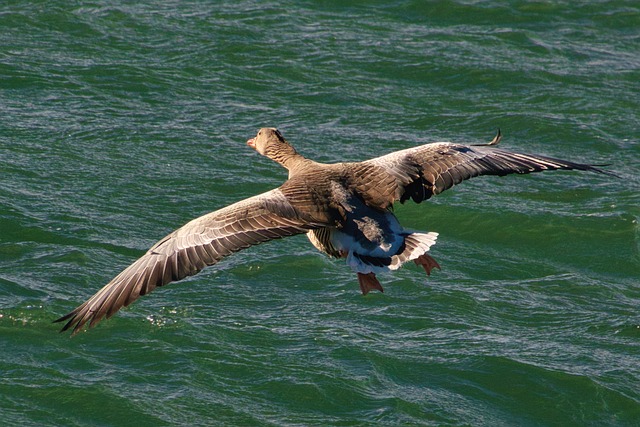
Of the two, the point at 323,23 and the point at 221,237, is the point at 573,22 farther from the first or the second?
the point at 221,237

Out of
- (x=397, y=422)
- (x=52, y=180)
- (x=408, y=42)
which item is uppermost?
(x=408, y=42)

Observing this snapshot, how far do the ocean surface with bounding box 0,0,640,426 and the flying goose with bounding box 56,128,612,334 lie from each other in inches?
38.2

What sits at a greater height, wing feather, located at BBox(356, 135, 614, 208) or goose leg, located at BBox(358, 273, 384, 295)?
wing feather, located at BBox(356, 135, 614, 208)

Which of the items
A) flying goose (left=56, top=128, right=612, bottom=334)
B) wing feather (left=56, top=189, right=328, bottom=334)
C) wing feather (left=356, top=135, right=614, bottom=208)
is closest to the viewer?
wing feather (left=56, top=189, right=328, bottom=334)

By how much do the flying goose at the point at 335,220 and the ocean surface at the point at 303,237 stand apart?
970 mm

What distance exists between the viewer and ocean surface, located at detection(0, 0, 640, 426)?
9.88 meters

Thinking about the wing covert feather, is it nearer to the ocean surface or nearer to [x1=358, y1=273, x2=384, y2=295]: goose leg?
[x1=358, y1=273, x2=384, y2=295]: goose leg

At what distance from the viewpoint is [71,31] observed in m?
16.0

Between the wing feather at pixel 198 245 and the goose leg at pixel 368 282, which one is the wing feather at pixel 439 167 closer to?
the goose leg at pixel 368 282

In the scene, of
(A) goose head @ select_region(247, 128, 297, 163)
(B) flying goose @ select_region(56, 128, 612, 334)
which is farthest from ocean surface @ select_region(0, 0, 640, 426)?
(A) goose head @ select_region(247, 128, 297, 163)

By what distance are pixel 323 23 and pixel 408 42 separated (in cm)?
123

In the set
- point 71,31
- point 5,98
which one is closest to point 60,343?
point 5,98

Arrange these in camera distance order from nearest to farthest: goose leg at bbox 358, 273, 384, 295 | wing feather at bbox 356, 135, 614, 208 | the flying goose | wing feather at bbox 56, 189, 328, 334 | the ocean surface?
wing feather at bbox 56, 189, 328, 334 → the flying goose → wing feather at bbox 356, 135, 614, 208 → goose leg at bbox 358, 273, 384, 295 → the ocean surface

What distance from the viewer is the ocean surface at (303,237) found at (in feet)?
32.4
